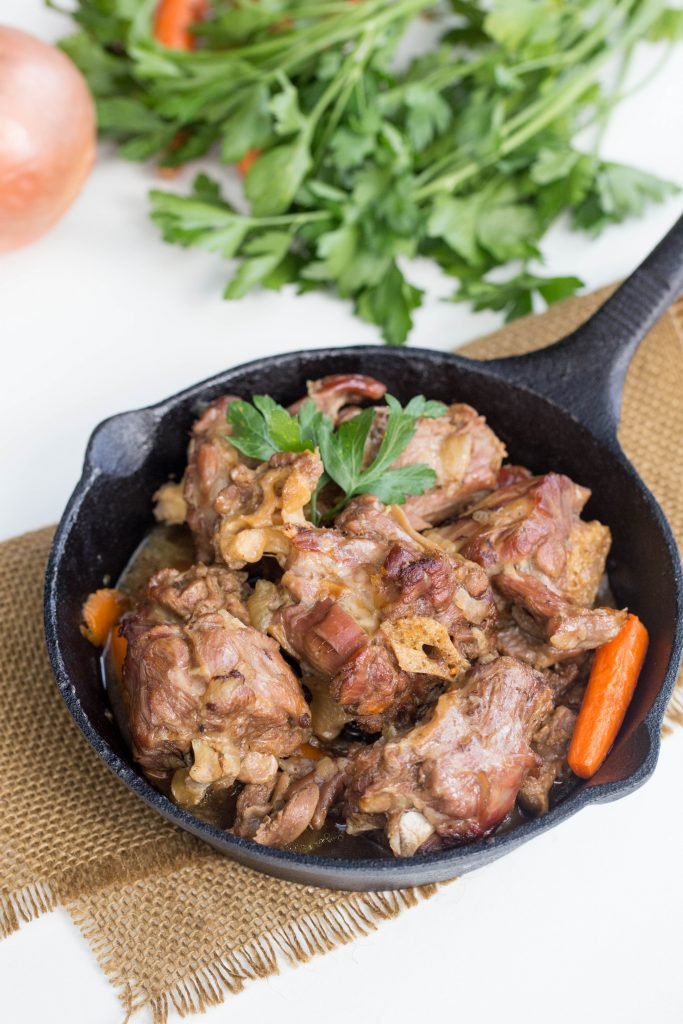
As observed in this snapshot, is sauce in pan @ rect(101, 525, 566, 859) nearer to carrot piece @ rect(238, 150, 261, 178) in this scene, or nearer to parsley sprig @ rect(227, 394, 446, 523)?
parsley sprig @ rect(227, 394, 446, 523)

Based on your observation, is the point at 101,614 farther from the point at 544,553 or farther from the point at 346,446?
the point at 544,553

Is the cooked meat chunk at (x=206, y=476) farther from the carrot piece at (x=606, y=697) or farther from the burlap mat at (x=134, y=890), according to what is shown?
the carrot piece at (x=606, y=697)

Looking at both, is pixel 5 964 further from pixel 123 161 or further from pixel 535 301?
pixel 123 161

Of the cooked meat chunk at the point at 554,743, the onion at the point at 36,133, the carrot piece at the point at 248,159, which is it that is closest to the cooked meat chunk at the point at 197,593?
the cooked meat chunk at the point at 554,743

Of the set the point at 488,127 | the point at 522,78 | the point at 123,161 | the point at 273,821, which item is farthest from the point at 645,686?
the point at 123,161

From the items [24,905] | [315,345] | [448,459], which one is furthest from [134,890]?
[315,345]

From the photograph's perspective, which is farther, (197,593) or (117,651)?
(117,651)

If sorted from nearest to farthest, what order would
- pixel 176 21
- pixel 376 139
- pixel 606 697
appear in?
1. pixel 606 697
2. pixel 376 139
3. pixel 176 21

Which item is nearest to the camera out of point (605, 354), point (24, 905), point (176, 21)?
point (24, 905)
